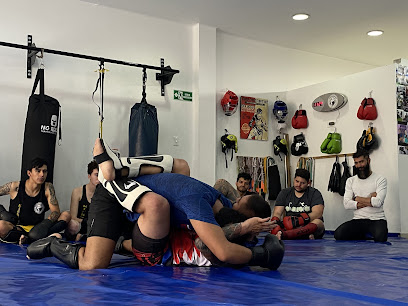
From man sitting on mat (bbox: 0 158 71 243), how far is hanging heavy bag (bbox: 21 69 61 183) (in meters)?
0.20

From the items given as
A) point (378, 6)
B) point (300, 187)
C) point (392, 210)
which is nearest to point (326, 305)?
point (300, 187)

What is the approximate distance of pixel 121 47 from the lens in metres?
7.05

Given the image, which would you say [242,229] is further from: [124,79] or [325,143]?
[325,143]

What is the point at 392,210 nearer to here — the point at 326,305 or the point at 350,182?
the point at 350,182

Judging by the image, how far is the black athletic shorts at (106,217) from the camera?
3.02m

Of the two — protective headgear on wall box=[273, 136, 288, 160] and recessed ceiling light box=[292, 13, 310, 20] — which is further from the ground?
recessed ceiling light box=[292, 13, 310, 20]

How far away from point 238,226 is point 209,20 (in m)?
5.20

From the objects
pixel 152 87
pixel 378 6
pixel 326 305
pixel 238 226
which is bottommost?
pixel 326 305

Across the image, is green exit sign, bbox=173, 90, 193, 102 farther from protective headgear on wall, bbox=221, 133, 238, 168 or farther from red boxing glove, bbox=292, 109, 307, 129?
red boxing glove, bbox=292, 109, 307, 129

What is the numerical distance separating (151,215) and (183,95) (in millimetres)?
4830

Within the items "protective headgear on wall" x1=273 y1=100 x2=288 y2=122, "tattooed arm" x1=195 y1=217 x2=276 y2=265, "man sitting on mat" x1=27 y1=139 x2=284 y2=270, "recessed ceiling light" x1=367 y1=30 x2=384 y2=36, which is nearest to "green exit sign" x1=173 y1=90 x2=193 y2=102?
"protective headgear on wall" x1=273 y1=100 x2=288 y2=122

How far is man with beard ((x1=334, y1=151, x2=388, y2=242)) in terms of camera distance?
6137mm

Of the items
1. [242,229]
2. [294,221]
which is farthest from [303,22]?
[242,229]

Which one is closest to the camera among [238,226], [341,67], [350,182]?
[238,226]
